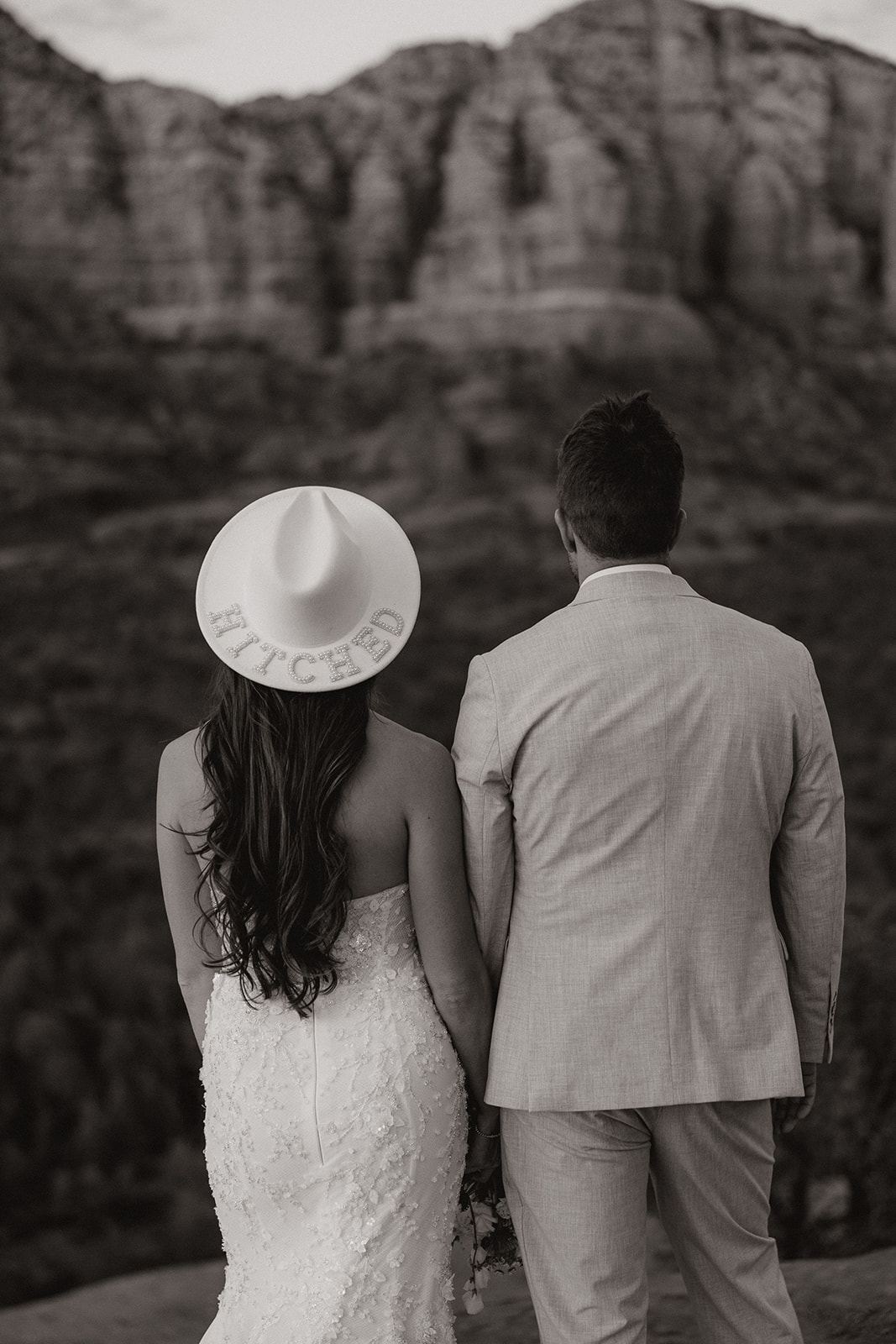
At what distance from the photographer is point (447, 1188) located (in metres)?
1.87

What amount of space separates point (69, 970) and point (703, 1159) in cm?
784

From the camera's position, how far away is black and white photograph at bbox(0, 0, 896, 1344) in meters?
1.67

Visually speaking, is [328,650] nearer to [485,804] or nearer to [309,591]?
[309,591]

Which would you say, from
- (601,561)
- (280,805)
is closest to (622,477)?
(601,561)

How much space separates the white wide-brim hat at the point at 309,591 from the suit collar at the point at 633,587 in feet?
0.77

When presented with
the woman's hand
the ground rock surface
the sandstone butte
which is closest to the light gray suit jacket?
the woman's hand

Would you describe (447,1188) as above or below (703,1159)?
below

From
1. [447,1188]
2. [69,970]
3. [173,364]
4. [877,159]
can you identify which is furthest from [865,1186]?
[877,159]

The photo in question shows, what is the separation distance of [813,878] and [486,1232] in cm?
78

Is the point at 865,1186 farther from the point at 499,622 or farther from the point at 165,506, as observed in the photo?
the point at 165,506

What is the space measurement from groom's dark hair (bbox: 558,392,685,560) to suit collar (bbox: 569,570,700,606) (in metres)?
0.03

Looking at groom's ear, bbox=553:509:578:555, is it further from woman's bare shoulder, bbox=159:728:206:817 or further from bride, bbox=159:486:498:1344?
woman's bare shoulder, bbox=159:728:206:817

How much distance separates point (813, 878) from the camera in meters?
1.77

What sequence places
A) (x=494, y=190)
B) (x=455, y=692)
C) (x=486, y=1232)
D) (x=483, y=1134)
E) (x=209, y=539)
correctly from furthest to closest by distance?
(x=494, y=190) → (x=209, y=539) → (x=455, y=692) → (x=486, y=1232) → (x=483, y=1134)
